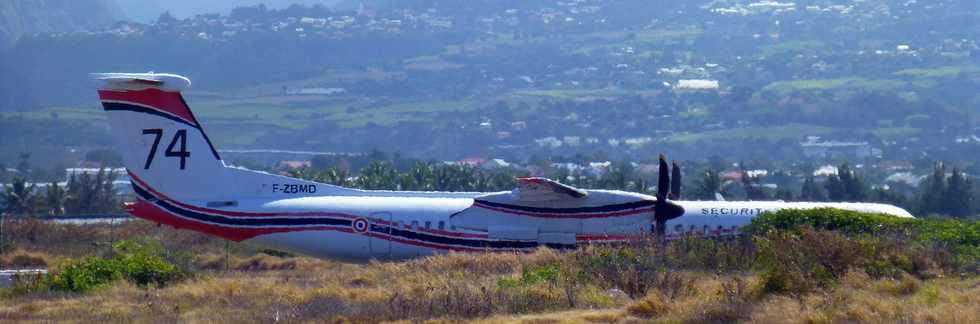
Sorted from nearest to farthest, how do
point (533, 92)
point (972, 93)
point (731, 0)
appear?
point (972, 93) < point (533, 92) < point (731, 0)

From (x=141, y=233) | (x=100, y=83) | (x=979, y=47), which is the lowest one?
(x=141, y=233)

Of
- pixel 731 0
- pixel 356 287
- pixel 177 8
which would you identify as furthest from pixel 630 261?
pixel 177 8

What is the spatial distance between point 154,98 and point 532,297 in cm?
1267

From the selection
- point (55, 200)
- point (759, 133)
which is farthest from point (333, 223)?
point (759, 133)

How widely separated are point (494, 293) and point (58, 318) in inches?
223

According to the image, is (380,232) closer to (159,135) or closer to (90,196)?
(159,135)

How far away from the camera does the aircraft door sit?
27281mm

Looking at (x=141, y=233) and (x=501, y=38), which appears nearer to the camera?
(x=141, y=233)

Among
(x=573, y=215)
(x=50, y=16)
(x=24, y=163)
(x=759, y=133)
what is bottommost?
(x=573, y=215)

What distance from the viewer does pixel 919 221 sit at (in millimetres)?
A: 24359

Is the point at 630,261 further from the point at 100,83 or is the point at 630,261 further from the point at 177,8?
the point at 177,8

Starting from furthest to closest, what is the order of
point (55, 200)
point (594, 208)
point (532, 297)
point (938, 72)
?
point (938, 72) < point (55, 200) < point (594, 208) < point (532, 297)

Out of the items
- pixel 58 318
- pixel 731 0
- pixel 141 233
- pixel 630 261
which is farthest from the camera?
pixel 731 0

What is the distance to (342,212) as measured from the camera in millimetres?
27312
